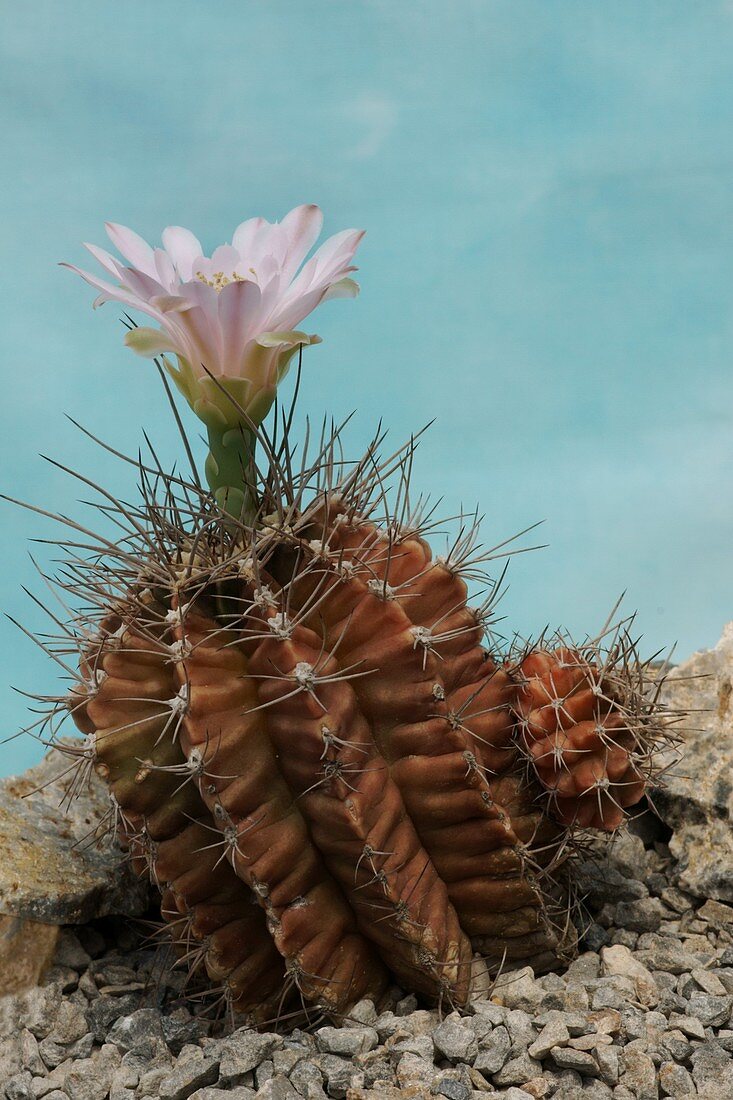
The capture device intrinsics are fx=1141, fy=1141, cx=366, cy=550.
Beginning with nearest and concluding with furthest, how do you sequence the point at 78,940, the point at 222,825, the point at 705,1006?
the point at 222,825
the point at 705,1006
the point at 78,940

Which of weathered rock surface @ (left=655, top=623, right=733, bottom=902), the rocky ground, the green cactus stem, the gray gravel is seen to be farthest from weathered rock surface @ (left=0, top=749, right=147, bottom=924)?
weathered rock surface @ (left=655, top=623, right=733, bottom=902)

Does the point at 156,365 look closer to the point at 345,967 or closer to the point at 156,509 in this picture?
the point at 156,509

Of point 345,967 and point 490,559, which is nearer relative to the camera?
point 345,967

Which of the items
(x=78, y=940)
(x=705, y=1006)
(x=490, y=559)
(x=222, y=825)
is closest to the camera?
(x=222, y=825)

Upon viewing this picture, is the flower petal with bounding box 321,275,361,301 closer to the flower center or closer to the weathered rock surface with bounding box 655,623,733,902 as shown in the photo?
the flower center

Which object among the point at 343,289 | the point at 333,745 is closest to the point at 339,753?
the point at 333,745

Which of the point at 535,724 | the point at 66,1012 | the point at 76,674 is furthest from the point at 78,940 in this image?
the point at 535,724

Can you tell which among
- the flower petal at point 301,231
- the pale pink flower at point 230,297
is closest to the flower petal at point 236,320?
the pale pink flower at point 230,297
